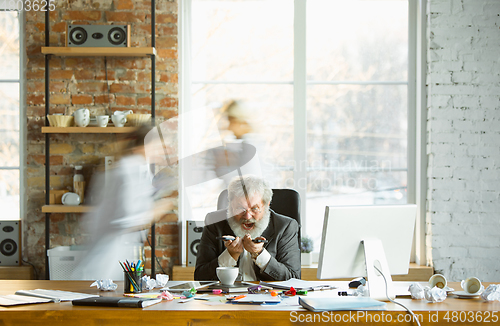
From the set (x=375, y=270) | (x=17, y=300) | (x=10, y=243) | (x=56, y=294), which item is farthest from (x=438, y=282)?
(x=10, y=243)

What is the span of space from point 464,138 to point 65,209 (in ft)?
9.27

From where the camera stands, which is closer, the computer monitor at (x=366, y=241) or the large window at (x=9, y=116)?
the computer monitor at (x=366, y=241)

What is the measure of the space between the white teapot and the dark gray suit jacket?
4.39ft

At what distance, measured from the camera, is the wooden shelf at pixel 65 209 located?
3.07 metres

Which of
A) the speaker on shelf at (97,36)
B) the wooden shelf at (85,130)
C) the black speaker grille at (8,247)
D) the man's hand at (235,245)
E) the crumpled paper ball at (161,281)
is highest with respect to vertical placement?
the speaker on shelf at (97,36)

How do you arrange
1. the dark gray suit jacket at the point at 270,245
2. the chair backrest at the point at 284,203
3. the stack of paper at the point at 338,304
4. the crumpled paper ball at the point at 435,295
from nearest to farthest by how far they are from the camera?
the stack of paper at the point at 338,304 < the crumpled paper ball at the point at 435,295 < the dark gray suit jacket at the point at 270,245 < the chair backrest at the point at 284,203

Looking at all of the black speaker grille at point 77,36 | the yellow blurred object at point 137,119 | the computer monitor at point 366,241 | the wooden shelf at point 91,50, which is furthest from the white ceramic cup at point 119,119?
the computer monitor at point 366,241

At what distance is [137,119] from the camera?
3.08 meters

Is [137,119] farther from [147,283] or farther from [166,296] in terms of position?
[166,296]

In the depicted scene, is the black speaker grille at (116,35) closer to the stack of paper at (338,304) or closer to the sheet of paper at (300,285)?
the sheet of paper at (300,285)

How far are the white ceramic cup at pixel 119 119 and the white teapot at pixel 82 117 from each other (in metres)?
0.18

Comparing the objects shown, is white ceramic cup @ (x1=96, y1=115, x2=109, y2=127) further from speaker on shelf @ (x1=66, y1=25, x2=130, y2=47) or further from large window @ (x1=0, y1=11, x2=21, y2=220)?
large window @ (x1=0, y1=11, x2=21, y2=220)

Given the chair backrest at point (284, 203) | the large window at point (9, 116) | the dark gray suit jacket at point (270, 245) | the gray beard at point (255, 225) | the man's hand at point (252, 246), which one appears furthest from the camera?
the large window at point (9, 116)

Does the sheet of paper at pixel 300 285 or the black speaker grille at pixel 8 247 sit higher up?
the sheet of paper at pixel 300 285
